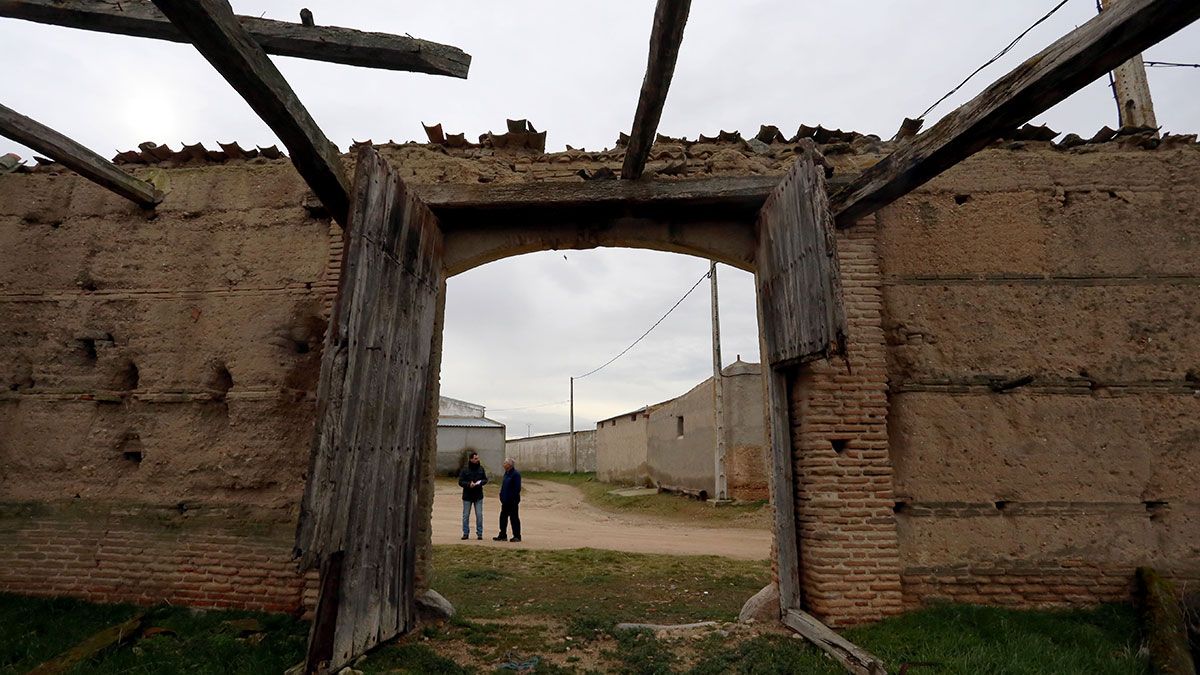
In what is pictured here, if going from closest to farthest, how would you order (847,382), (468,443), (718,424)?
(847,382) < (718,424) < (468,443)

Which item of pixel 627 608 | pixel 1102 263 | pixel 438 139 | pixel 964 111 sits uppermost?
pixel 438 139

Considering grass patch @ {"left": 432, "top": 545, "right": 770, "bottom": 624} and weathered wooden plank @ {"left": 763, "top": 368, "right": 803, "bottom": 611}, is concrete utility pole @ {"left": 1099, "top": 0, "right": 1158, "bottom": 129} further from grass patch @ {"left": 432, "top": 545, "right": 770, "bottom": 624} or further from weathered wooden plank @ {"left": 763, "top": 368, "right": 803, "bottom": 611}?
grass patch @ {"left": 432, "top": 545, "right": 770, "bottom": 624}

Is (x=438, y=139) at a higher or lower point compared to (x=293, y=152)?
higher

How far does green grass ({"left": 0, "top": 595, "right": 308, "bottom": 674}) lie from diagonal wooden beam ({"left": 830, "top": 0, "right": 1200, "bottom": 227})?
507 cm

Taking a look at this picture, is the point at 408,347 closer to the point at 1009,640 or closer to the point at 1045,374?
the point at 1009,640

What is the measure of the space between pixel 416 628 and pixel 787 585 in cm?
286

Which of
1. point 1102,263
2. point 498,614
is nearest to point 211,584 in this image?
point 498,614

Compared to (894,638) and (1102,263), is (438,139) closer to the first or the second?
(894,638)

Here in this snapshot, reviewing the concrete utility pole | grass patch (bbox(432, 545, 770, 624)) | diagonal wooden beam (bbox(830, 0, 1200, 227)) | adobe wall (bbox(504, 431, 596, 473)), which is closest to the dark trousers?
grass patch (bbox(432, 545, 770, 624))

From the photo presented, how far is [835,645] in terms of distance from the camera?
12.8 ft

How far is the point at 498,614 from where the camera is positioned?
17.1ft

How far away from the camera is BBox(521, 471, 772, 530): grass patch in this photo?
42.2ft

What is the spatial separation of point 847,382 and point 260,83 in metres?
4.37

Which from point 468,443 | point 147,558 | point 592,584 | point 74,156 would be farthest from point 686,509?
point 468,443
